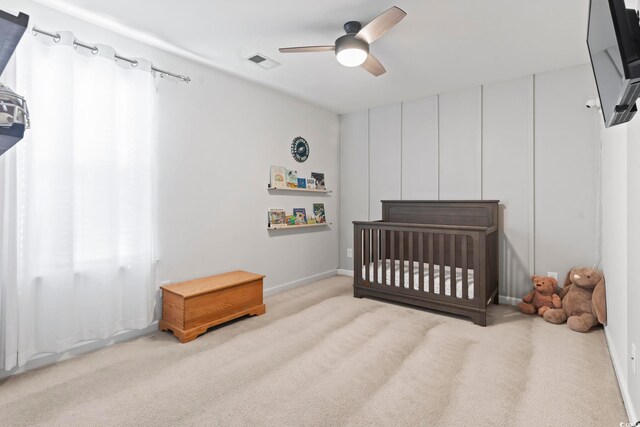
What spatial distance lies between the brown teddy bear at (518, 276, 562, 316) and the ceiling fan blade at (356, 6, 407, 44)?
8.42 feet

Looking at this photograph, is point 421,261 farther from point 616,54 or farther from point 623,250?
point 616,54

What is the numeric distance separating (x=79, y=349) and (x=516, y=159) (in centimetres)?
409

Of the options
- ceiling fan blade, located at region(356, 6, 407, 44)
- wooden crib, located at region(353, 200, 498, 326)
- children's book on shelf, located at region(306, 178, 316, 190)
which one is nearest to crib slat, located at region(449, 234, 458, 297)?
wooden crib, located at region(353, 200, 498, 326)

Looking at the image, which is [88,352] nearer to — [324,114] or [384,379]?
[384,379]

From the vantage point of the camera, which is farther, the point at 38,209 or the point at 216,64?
the point at 216,64

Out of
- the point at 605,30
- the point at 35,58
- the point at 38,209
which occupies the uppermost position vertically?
the point at 35,58

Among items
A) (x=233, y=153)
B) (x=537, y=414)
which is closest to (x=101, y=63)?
(x=233, y=153)

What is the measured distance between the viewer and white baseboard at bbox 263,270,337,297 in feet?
11.9

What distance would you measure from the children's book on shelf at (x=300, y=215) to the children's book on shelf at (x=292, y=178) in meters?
0.31

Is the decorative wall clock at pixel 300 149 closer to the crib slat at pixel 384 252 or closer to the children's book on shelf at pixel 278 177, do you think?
the children's book on shelf at pixel 278 177

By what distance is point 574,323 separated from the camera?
2512 mm

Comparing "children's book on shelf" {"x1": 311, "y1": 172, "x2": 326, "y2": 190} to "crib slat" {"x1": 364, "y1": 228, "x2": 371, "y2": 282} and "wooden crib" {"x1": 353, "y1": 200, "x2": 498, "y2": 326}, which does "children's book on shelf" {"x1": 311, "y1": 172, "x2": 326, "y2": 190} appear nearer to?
"wooden crib" {"x1": 353, "y1": 200, "x2": 498, "y2": 326}

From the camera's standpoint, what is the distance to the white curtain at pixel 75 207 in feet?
6.26

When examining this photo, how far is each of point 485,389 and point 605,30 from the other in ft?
5.62
